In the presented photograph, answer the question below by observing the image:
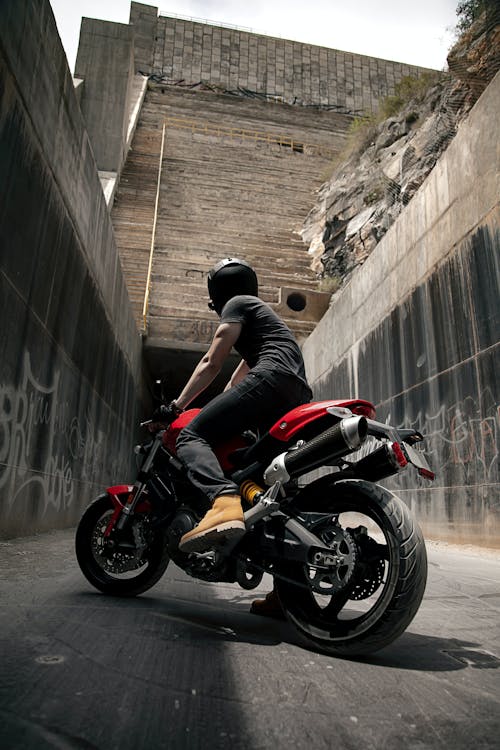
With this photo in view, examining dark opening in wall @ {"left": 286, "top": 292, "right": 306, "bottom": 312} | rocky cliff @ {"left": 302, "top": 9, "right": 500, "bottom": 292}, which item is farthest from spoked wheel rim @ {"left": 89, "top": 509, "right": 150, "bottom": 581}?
dark opening in wall @ {"left": 286, "top": 292, "right": 306, "bottom": 312}

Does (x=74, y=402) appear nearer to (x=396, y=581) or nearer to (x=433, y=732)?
(x=396, y=581)

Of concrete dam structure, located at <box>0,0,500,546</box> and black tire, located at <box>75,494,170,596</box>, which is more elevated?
concrete dam structure, located at <box>0,0,500,546</box>

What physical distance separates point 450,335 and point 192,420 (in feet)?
17.1

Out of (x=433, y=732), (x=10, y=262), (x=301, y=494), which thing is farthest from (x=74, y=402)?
(x=433, y=732)

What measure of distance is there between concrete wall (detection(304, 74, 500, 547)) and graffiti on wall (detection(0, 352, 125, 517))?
15.7 ft

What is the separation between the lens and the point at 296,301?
1585 cm

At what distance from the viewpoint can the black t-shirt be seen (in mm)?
2613

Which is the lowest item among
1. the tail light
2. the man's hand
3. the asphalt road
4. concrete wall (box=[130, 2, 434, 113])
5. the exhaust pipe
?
the asphalt road

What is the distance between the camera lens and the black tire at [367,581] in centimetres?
183

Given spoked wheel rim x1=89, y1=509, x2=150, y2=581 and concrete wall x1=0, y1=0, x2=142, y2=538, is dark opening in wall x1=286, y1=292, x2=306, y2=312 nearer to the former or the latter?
concrete wall x1=0, y1=0, x2=142, y2=538

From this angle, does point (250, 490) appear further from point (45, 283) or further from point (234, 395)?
point (45, 283)

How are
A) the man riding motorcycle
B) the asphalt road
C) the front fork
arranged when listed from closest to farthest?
1. the asphalt road
2. the man riding motorcycle
3. the front fork

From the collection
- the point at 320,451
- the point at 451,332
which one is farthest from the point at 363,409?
the point at 451,332

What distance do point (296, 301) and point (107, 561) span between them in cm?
1344
